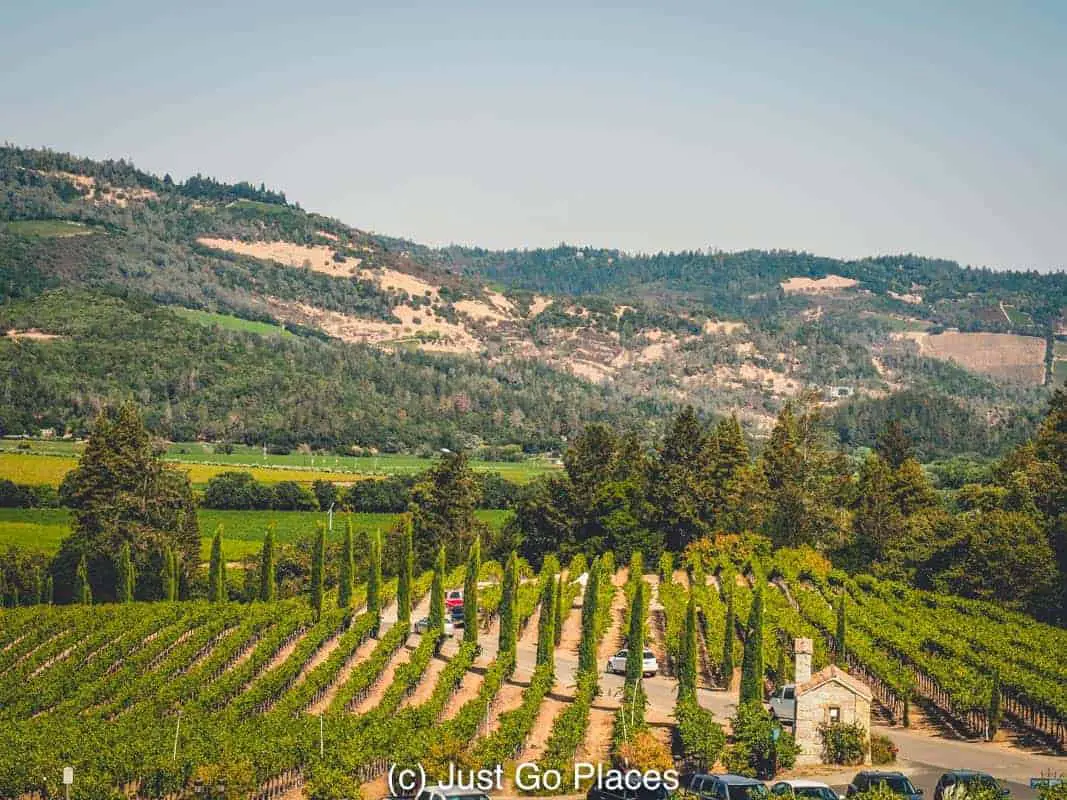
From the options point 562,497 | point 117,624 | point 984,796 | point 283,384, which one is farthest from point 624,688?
point 283,384

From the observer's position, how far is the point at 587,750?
41188 mm

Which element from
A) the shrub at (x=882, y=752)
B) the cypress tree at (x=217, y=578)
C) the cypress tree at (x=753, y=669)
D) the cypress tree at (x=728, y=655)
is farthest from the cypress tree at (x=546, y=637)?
the cypress tree at (x=217, y=578)

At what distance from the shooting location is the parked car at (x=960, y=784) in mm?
32056

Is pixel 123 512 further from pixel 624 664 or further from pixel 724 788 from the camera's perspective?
pixel 724 788

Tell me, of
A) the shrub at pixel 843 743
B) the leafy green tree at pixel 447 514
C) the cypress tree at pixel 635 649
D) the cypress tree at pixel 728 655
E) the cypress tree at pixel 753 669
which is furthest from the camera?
the leafy green tree at pixel 447 514

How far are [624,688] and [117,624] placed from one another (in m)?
23.1

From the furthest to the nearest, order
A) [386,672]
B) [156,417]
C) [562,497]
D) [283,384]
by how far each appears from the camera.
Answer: [283,384] < [156,417] < [562,497] < [386,672]

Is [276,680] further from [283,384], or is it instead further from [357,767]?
[283,384]

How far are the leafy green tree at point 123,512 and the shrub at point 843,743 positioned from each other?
4057cm

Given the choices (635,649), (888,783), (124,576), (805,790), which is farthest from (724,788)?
(124,576)

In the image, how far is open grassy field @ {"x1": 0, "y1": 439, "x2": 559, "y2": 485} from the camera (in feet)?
386

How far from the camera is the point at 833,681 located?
41.0m

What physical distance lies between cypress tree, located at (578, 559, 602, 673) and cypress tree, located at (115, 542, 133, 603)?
23.4 m

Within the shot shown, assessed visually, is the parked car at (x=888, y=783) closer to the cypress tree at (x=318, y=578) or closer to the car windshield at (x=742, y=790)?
the car windshield at (x=742, y=790)
